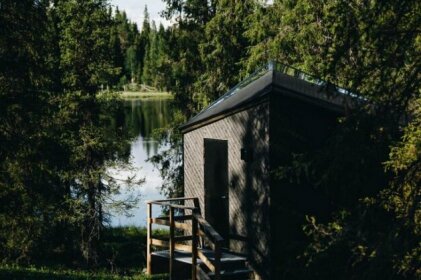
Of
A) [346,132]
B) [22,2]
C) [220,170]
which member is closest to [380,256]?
[346,132]

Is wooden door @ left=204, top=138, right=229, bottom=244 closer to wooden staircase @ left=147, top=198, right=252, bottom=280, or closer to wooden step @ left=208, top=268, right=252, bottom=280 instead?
wooden staircase @ left=147, top=198, right=252, bottom=280

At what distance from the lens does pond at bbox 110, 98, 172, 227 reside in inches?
1443

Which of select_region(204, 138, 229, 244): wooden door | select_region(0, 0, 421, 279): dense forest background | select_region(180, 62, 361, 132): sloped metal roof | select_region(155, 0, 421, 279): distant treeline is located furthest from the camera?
select_region(0, 0, 421, 279): dense forest background

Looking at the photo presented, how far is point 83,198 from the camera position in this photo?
87.1 feet

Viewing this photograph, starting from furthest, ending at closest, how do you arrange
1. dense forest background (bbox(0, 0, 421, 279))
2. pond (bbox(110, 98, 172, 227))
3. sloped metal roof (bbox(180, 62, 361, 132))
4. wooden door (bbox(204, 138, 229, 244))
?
1. pond (bbox(110, 98, 172, 227))
2. dense forest background (bbox(0, 0, 421, 279))
3. wooden door (bbox(204, 138, 229, 244))
4. sloped metal roof (bbox(180, 62, 361, 132))

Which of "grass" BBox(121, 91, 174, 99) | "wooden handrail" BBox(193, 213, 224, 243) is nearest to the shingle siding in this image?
"wooden handrail" BBox(193, 213, 224, 243)

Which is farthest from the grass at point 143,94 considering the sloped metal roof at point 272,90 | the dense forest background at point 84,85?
the sloped metal roof at point 272,90

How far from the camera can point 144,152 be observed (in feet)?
194

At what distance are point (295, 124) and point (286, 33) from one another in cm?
1078

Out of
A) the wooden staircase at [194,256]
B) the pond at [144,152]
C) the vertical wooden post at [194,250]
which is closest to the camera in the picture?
the wooden staircase at [194,256]

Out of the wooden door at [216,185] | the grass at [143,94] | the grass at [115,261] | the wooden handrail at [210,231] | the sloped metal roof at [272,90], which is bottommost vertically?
the grass at [115,261]

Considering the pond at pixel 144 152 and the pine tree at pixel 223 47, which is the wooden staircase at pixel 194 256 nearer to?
the pond at pixel 144 152

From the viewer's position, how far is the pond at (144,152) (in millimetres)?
36647

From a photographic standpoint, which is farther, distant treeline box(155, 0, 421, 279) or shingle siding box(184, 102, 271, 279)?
shingle siding box(184, 102, 271, 279)
